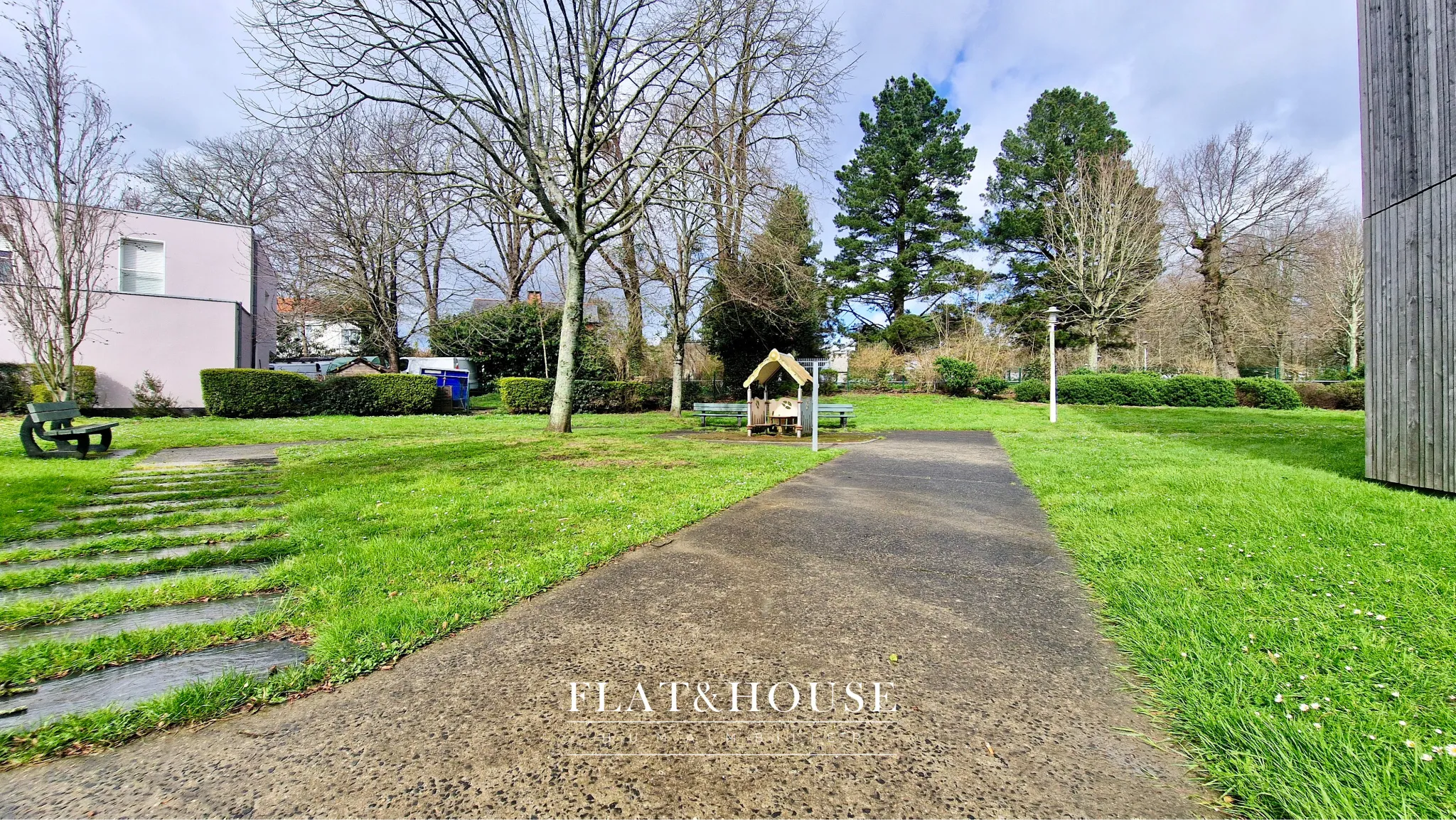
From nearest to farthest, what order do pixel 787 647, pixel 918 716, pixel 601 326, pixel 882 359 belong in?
pixel 918 716, pixel 787 647, pixel 601 326, pixel 882 359

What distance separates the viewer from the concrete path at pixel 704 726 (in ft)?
5.36

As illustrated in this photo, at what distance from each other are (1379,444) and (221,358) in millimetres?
28640

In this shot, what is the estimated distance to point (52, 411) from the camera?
8227 mm

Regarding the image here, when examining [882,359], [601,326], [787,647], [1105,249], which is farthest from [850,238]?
[787,647]

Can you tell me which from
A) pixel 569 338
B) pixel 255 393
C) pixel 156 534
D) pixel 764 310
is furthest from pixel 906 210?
pixel 156 534

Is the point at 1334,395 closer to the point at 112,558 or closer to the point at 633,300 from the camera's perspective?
the point at 633,300

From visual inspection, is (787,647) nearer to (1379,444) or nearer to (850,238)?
(1379,444)

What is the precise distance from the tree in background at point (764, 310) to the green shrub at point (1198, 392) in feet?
50.2

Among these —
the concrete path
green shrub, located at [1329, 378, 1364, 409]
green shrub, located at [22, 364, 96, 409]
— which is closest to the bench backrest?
green shrub, located at [22, 364, 96, 409]

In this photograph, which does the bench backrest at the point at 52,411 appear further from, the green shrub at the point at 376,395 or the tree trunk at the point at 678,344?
the tree trunk at the point at 678,344

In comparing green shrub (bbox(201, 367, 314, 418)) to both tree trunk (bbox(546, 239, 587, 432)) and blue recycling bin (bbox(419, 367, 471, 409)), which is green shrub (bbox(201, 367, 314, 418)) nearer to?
blue recycling bin (bbox(419, 367, 471, 409))

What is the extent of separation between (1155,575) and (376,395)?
21682mm

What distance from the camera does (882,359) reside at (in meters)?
30.2

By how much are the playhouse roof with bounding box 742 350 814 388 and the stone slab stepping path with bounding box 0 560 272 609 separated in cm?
1081
